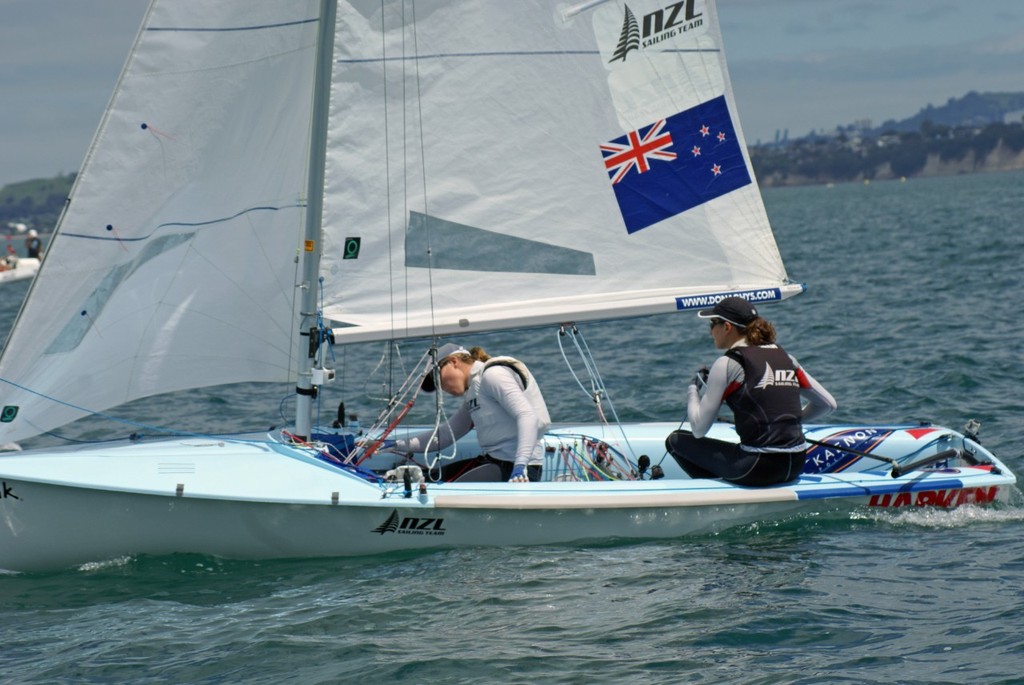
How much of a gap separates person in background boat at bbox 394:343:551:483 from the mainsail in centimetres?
25

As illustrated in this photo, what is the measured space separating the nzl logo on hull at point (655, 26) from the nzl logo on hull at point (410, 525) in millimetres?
2845

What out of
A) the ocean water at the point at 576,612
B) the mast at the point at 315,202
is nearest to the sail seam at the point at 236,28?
the mast at the point at 315,202

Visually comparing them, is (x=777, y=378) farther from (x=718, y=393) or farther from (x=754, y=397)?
(x=718, y=393)

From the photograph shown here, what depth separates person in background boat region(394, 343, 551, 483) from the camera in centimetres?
718

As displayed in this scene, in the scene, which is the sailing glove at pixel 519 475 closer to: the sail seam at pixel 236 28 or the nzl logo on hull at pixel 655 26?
the nzl logo on hull at pixel 655 26

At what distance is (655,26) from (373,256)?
210cm

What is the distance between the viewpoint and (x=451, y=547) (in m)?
6.99

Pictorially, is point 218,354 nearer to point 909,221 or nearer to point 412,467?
point 412,467

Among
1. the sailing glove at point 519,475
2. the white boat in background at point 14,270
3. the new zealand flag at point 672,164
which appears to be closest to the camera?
the sailing glove at point 519,475

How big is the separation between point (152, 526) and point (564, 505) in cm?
210

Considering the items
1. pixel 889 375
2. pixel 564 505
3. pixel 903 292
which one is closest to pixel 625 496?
pixel 564 505

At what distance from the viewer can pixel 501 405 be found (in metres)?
7.30

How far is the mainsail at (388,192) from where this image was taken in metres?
7.04

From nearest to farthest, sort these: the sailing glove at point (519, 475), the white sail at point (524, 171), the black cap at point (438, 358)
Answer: the sailing glove at point (519, 475) → the white sail at point (524, 171) → the black cap at point (438, 358)
